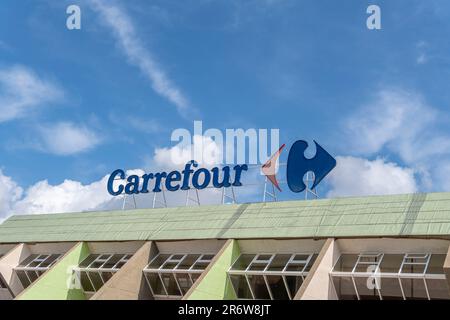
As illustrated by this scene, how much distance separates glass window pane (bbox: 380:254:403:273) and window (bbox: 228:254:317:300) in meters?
3.76

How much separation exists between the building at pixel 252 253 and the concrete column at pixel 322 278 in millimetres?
56

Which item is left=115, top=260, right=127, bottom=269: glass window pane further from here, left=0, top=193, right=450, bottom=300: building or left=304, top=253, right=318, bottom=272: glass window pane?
left=304, top=253, right=318, bottom=272: glass window pane

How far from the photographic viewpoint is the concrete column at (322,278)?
2531cm

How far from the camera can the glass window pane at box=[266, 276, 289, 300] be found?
28.8 m

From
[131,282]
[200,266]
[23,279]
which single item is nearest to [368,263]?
[200,266]

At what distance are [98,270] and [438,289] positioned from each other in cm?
2089

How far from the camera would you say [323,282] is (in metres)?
26.9

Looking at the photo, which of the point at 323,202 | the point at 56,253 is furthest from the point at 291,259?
the point at 56,253

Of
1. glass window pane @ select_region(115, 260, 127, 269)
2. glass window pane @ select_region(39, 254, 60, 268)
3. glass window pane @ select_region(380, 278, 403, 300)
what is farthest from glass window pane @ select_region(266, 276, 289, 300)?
glass window pane @ select_region(39, 254, 60, 268)

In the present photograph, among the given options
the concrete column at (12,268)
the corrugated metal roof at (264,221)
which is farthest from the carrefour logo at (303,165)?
the concrete column at (12,268)

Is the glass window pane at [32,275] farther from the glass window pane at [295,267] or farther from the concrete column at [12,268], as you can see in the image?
the glass window pane at [295,267]

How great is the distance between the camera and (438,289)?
83.6 feet

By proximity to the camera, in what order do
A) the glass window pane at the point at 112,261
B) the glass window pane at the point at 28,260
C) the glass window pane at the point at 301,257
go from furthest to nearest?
the glass window pane at the point at 28,260, the glass window pane at the point at 112,261, the glass window pane at the point at 301,257
